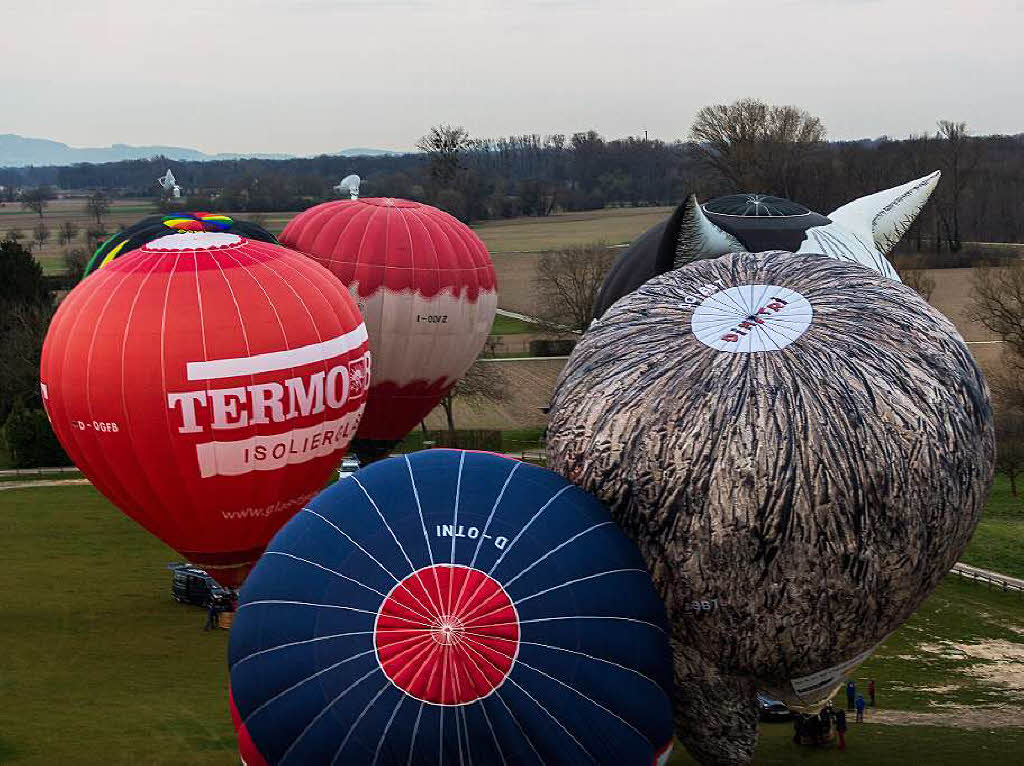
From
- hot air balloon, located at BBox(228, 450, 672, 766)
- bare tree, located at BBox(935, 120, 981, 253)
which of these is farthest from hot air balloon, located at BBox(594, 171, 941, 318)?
bare tree, located at BBox(935, 120, 981, 253)

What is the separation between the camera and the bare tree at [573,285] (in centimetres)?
5331

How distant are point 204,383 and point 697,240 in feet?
25.9

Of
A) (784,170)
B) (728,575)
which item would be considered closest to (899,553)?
(728,575)

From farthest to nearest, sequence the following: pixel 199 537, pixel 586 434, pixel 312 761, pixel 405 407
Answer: pixel 405 407, pixel 199 537, pixel 586 434, pixel 312 761

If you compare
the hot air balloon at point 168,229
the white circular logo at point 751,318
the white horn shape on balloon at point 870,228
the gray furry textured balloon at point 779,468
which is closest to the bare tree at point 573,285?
the hot air balloon at point 168,229

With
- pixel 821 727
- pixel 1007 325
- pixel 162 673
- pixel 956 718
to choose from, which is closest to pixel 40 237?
pixel 1007 325

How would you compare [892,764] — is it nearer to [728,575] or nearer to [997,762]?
[997,762]

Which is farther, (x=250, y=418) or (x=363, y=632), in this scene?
(x=250, y=418)

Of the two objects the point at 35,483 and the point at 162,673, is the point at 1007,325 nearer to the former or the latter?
the point at 35,483

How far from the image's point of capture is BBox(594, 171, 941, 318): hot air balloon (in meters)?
16.0

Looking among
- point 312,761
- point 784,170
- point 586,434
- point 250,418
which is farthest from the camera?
point 784,170

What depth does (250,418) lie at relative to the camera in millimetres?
19938

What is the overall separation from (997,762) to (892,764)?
1494 mm

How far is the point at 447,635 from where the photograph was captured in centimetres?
1120
